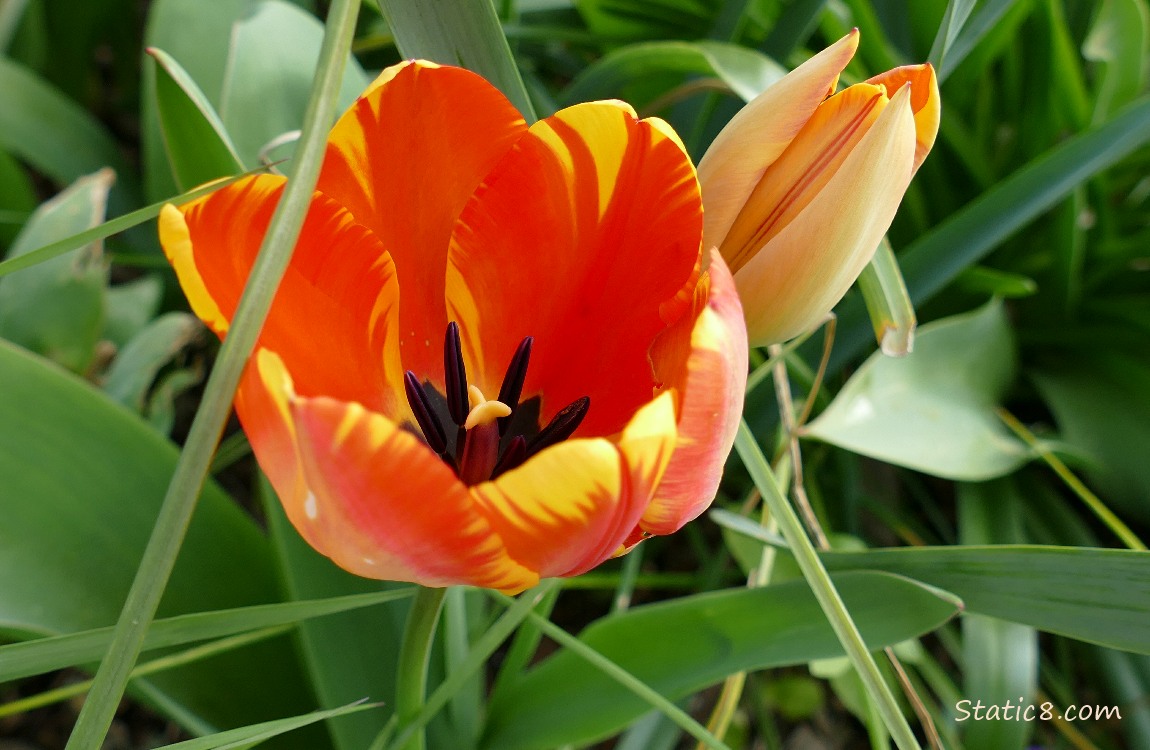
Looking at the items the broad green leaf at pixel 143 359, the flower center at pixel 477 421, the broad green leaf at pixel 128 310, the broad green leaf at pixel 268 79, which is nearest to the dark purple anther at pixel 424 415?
the flower center at pixel 477 421

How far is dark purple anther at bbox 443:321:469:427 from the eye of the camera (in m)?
0.49

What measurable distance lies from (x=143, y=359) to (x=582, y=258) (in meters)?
0.52

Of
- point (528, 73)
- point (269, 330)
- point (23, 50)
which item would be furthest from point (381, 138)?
point (23, 50)

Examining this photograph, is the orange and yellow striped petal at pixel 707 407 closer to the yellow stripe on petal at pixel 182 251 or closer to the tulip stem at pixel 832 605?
the tulip stem at pixel 832 605

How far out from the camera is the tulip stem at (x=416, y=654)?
17.4 inches

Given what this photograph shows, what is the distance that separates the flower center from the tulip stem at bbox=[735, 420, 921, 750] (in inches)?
3.9

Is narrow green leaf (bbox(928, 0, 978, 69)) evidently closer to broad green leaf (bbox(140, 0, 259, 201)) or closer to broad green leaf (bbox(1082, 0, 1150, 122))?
broad green leaf (bbox(1082, 0, 1150, 122))

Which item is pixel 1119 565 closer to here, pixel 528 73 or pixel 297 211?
pixel 297 211

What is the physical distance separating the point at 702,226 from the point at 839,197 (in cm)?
7

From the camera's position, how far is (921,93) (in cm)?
44

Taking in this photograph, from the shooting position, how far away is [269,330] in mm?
409

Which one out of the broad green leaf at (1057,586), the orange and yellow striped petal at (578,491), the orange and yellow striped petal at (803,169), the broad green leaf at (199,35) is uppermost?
the broad green leaf at (199,35)

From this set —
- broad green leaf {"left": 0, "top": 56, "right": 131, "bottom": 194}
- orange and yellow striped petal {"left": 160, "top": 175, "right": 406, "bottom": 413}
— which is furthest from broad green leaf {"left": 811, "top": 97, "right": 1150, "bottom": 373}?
broad green leaf {"left": 0, "top": 56, "right": 131, "bottom": 194}

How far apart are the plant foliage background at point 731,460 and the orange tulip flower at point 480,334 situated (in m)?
0.09
